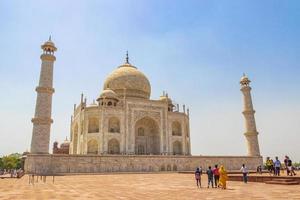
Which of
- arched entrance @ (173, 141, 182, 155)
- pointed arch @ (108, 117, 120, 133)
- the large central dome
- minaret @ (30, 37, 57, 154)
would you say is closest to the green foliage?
the large central dome

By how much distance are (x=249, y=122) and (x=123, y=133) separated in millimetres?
14750

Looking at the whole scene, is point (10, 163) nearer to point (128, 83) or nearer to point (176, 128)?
point (128, 83)

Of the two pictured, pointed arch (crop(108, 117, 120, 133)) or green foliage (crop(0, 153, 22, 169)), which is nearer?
pointed arch (crop(108, 117, 120, 133))

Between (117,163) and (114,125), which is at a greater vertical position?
(114,125)

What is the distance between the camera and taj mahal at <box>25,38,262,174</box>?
23.7 m

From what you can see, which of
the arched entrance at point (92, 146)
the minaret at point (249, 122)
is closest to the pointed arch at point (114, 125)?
the arched entrance at point (92, 146)

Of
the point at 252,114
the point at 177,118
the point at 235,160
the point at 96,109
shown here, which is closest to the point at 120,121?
the point at 96,109

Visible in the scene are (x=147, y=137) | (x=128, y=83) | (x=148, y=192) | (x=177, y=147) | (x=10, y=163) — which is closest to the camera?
(x=148, y=192)

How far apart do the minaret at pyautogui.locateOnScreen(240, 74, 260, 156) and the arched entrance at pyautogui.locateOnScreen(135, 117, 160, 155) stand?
1055 centimetres

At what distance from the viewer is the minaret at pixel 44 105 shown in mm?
23953

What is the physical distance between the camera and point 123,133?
1227 inches

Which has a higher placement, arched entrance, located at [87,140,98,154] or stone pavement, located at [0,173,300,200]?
arched entrance, located at [87,140,98,154]

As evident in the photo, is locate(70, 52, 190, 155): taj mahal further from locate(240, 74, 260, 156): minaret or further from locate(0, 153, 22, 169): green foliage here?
locate(0, 153, 22, 169): green foliage

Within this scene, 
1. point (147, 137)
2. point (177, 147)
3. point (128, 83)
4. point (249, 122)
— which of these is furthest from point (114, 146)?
point (249, 122)
